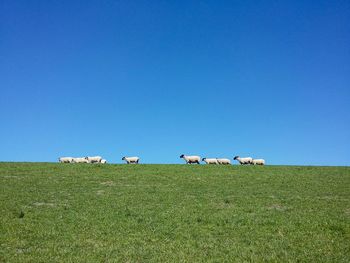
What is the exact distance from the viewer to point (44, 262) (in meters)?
14.8

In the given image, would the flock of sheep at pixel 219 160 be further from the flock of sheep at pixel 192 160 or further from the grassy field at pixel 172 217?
the grassy field at pixel 172 217

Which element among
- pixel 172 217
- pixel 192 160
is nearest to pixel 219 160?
pixel 192 160

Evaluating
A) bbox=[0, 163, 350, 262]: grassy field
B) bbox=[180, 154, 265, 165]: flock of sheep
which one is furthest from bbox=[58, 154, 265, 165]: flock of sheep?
bbox=[0, 163, 350, 262]: grassy field

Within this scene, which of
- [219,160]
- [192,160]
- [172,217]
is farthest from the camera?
[192,160]

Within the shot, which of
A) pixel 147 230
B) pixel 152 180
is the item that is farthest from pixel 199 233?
pixel 152 180

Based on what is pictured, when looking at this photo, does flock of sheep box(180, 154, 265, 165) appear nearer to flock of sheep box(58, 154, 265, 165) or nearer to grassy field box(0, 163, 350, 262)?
flock of sheep box(58, 154, 265, 165)

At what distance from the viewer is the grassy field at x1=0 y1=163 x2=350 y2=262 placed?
16156 millimetres

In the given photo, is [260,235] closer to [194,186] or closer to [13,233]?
[13,233]

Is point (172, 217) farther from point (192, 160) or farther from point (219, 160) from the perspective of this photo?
point (192, 160)

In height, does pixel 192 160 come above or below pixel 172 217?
above

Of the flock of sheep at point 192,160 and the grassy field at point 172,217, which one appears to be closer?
the grassy field at point 172,217

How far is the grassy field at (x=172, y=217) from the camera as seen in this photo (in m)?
16.2

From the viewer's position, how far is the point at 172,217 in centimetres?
2205

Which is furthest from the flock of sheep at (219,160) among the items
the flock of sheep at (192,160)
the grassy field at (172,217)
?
the grassy field at (172,217)
